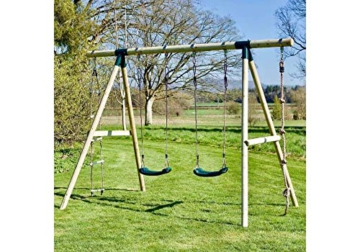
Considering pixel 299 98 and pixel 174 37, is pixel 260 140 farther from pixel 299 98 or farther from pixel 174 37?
pixel 174 37

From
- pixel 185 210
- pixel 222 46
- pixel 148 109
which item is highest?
pixel 222 46

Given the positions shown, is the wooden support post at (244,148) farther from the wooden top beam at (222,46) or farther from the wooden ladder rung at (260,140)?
the wooden top beam at (222,46)

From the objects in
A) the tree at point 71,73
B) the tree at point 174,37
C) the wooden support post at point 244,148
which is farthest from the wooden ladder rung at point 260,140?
the tree at point 71,73

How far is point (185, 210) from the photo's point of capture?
8.45 feet

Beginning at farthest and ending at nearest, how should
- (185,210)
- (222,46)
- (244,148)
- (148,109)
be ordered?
(148,109) → (185,210) → (222,46) → (244,148)

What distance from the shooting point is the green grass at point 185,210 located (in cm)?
213

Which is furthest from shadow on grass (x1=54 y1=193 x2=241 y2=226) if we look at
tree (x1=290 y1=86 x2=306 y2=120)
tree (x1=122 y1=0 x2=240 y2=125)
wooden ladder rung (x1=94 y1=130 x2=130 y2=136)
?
tree (x1=122 y1=0 x2=240 y2=125)

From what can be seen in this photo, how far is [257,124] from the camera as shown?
12.8ft

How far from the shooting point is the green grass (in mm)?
2127

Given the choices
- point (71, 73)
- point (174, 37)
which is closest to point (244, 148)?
A: point (71, 73)

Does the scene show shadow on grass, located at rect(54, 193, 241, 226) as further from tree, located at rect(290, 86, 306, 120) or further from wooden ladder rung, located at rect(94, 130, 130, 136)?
tree, located at rect(290, 86, 306, 120)
